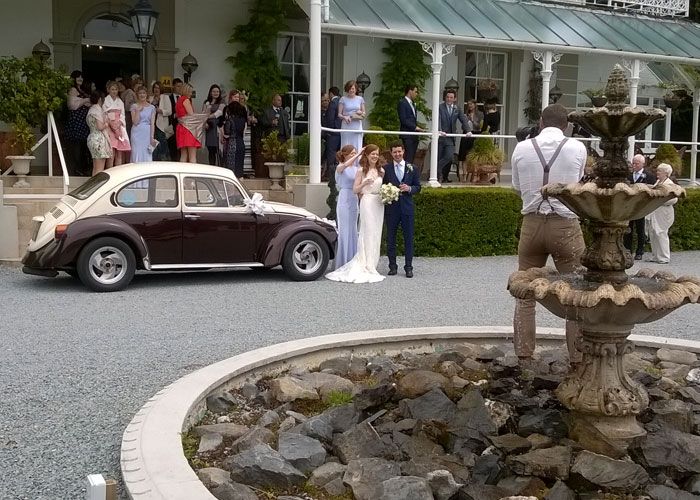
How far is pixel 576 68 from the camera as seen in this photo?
22.2 m

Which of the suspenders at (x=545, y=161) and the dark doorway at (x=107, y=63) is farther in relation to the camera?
the dark doorway at (x=107, y=63)

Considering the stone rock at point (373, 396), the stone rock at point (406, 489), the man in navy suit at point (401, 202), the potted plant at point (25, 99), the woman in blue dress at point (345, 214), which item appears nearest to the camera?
the stone rock at point (406, 489)

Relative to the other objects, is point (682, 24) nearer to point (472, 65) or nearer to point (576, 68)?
point (576, 68)

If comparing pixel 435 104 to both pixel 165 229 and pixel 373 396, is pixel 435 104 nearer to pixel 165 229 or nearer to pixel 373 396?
pixel 165 229

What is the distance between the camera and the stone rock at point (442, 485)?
4.07m

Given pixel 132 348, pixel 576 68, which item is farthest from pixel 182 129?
pixel 576 68

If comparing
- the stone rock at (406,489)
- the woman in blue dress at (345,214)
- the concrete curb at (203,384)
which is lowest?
the stone rock at (406,489)

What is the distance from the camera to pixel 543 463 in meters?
4.38

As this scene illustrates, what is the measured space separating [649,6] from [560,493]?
20138 millimetres

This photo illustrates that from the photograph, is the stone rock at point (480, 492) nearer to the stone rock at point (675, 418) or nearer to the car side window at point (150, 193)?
the stone rock at point (675, 418)

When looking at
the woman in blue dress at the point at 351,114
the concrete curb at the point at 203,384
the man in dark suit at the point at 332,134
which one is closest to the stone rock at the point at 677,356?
the concrete curb at the point at 203,384

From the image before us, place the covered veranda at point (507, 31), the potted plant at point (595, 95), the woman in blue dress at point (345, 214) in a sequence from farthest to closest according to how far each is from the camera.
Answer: the potted plant at point (595, 95)
the covered veranda at point (507, 31)
the woman in blue dress at point (345, 214)

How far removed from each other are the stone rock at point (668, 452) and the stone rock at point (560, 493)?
2.11 feet

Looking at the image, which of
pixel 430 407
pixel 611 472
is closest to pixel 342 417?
pixel 430 407
